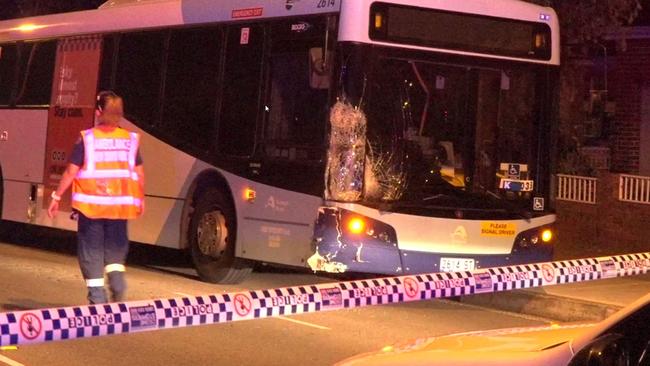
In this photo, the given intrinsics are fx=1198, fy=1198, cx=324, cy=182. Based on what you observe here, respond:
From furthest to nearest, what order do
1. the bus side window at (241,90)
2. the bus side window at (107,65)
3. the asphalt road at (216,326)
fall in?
the bus side window at (107,65), the bus side window at (241,90), the asphalt road at (216,326)

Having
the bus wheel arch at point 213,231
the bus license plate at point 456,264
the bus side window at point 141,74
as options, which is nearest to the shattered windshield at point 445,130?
the bus license plate at point 456,264

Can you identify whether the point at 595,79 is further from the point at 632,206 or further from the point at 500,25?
the point at 500,25

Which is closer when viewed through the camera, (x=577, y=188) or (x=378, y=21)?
(x=378, y=21)

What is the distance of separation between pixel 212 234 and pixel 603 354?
923 centimetres

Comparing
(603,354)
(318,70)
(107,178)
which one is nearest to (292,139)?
(318,70)

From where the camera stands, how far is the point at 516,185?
41.3 feet

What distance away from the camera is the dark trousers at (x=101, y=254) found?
9.62 m

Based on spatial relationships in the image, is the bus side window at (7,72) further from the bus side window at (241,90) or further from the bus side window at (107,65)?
the bus side window at (241,90)

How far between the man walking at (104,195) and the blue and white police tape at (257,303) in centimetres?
216

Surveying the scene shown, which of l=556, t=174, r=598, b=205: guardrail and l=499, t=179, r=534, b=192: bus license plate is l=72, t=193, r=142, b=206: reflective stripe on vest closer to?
l=499, t=179, r=534, b=192: bus license plate

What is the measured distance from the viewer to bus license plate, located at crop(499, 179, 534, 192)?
12508mm

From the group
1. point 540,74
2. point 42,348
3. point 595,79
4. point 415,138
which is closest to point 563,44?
point 595,79

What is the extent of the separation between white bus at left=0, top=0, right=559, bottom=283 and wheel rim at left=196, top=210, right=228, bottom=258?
0.05ft

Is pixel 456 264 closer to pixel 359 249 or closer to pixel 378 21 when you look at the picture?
pixel 359 249
